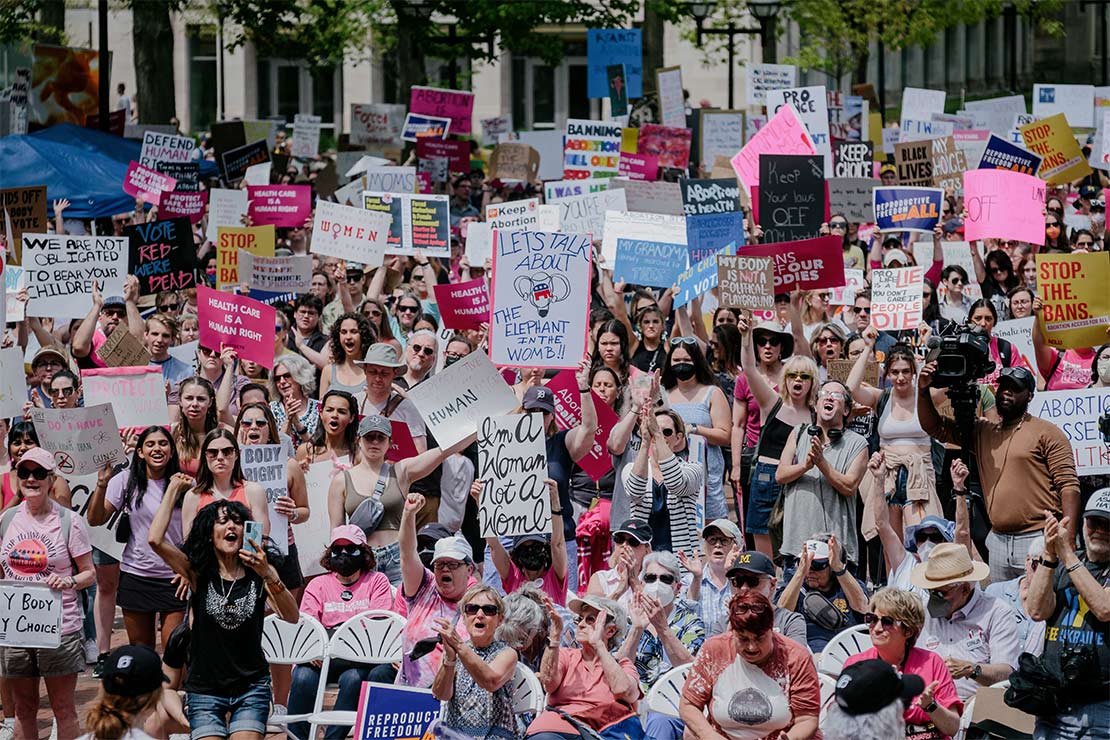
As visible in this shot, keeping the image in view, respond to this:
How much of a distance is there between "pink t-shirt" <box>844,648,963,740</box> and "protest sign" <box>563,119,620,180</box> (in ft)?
46.0

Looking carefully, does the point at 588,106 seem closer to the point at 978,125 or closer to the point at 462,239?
the point at 978,125

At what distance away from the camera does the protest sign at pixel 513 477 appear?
8.58 metres

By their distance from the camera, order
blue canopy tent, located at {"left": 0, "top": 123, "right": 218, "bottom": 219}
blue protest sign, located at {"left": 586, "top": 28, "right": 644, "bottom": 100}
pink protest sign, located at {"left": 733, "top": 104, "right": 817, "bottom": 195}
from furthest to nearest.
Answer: blue protest sign, located at {"left": 586, "top": 28, "right": 644, "bottom": 100} < blue canopy tent, located at {"left": 0, "top": 123, "right": 218, "bottom": 219} < pink protest sign, located at {"left": 733, "top": 104, "right": 817, "bottom": 195}

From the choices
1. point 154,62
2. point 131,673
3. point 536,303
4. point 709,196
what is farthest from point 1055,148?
point 154,62

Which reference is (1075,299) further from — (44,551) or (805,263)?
(44,551)

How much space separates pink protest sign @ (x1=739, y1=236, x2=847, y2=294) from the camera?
1187 cm

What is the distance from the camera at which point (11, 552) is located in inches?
328

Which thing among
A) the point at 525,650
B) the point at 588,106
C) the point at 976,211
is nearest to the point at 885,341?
the point at 976,211

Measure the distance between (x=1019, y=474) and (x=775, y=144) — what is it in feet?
25.9

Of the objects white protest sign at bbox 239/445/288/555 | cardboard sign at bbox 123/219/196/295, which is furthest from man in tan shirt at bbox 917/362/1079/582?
cardboard sign at bbox 123/219/196/295

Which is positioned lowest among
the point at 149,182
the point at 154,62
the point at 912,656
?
the point at 912,656

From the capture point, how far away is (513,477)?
8.63 metres

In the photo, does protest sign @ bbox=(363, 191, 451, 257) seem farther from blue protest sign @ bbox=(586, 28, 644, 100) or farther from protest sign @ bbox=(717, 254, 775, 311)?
blue protest sign @ bbox=(586, 28, 644, 100)

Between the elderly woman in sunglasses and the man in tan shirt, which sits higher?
the man in tan shirt
